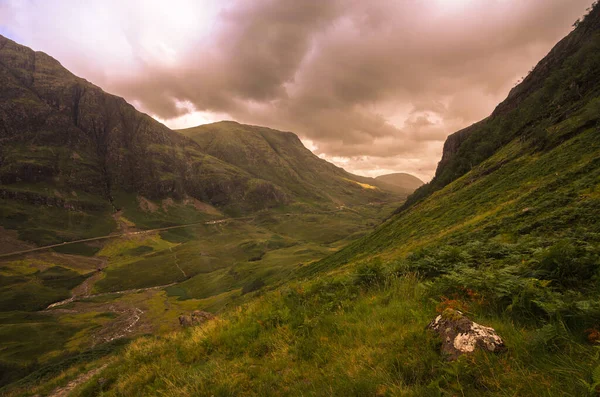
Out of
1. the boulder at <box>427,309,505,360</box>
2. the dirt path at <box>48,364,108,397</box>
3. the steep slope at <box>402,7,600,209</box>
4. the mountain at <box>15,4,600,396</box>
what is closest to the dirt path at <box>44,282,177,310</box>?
the dirt path at <box>48,364,108,397</box>

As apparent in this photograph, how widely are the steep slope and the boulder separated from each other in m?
62.3

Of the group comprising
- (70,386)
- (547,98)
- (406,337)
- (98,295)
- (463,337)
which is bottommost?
(98,295)

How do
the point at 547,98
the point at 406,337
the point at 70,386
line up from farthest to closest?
the point at 547,98, the point at 70,386, the point at 406,337

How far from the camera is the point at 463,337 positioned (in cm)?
475

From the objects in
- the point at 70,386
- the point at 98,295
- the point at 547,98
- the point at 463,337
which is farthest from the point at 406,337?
the point at 98,295

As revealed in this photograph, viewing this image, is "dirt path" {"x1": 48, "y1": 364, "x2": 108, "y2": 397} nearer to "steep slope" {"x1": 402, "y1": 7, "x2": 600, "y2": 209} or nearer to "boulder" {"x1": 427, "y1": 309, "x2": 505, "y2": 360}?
"boulder" {"x1": 427, "y1": 309, "x2": 505, "y2": 360}

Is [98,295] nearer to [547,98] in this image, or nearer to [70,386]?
[70,386]

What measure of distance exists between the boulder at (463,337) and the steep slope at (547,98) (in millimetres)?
62307

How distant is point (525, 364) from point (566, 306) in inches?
59.7

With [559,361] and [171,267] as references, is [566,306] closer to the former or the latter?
[559,361]

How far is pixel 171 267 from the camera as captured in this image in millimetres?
177750

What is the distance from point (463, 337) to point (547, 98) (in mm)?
116744

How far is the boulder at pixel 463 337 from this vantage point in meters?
4.52

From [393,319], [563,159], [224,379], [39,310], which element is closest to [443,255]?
[393,319]
